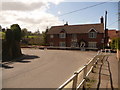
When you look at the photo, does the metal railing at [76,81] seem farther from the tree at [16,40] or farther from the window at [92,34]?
the window at [92,34]

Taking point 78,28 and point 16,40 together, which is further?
point 78,28

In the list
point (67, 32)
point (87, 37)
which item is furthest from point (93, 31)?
point (67, 32)

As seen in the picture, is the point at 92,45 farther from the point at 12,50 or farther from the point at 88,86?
the point at 88,86

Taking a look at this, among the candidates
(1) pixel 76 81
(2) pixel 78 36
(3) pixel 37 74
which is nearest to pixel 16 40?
(3) pixel 37 74

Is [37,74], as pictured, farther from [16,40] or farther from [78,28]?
[78,28]

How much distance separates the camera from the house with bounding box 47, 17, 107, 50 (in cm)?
4453

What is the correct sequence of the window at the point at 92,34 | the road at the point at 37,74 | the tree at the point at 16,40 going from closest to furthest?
the road at the point at 37,74, the tree at the point at 16,40, the window at the point at 92,34

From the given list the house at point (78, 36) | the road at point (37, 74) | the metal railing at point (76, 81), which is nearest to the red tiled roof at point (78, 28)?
the house at point (78, 36)

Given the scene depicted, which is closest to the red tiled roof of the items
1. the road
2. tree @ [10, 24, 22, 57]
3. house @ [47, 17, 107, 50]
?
house @ [47, 17, 107, 50]

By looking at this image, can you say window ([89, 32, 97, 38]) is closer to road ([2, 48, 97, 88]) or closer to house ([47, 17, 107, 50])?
house ([47, 17, 107, 50])

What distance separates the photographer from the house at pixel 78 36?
1753 inches

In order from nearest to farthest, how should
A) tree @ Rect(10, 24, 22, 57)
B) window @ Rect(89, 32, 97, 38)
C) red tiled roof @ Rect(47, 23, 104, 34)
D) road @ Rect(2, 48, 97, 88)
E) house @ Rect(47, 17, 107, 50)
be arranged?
1. road @ Rect(2, 48, 97, 88)
2. tree @ Rect(10, 24, 22, 57)
3. house @ Rect(47, 17, 107, 50)
4. window @ Rect(89, 32, 97, 38)
5. red tiled roof @ Rect(47, 23, 104, 34)

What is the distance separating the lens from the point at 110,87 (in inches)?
288

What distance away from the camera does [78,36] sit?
48.2 metres
